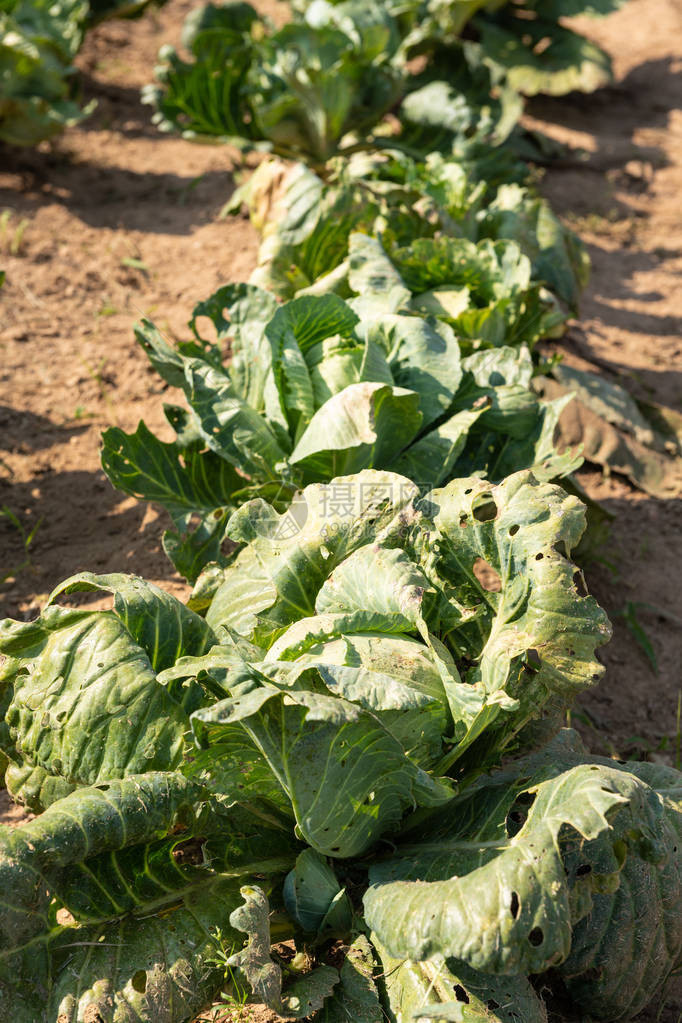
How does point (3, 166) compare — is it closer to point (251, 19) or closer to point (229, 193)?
point (229, 193)

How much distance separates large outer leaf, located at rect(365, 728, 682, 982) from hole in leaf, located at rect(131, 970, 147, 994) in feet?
1.59

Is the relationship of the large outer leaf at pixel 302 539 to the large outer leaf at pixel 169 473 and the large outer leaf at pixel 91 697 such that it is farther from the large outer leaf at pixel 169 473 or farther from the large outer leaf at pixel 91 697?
the large outer leaf at pixel 169 473

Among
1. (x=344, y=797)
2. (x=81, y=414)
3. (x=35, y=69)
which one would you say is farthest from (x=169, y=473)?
(x=35, y=69)

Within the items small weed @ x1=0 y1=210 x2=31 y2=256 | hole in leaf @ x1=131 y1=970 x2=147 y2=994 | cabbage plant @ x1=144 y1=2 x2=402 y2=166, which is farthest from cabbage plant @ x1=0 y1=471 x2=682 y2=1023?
cabbage plant @ x1=144 y1=2 x2=402 y2=166

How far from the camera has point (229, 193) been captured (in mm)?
6051

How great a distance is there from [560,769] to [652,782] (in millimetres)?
444

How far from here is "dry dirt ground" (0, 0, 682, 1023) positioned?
3.62 meters

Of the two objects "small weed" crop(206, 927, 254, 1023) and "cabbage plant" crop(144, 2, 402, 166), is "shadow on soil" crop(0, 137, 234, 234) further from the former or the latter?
"small weed" crop(206, 927, 254, 1023)

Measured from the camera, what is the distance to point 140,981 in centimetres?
198

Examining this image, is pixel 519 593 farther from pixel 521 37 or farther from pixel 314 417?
pixel 521 37

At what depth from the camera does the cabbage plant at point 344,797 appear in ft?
6.23

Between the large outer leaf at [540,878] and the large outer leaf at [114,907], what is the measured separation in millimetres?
404

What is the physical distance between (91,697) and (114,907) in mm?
465

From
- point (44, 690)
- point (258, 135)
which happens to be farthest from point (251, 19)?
point (44, 690)
